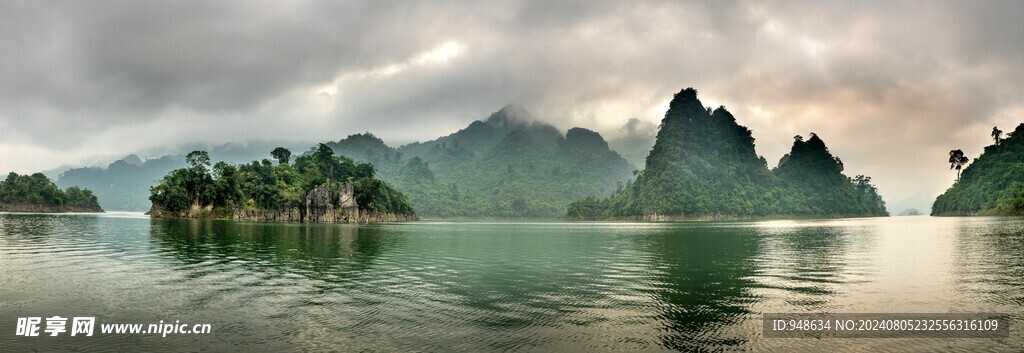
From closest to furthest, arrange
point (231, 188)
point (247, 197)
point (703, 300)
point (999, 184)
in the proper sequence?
point (703, 300)
point (231, 188)
point (247, 197)
point (999, 184)

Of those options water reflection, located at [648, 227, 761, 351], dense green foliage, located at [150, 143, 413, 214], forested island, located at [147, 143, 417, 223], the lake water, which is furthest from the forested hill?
dense green foliage, located at [150, 143, 413, 214]

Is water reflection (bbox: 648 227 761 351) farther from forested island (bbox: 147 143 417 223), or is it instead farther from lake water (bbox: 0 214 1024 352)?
forested island (bbox: 147 143 417 223)

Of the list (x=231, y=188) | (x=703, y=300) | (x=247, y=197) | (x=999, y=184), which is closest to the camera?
(x=703, y=300)

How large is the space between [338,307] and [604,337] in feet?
34.5

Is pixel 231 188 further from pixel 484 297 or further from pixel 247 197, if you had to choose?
pixel 484 297

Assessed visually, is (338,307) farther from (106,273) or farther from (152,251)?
(152,251)

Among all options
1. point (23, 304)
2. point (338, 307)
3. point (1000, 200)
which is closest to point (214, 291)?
point (23, 304)

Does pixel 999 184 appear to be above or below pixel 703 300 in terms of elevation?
above

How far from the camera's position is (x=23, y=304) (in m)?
18.7

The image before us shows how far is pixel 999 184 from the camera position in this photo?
173 metres

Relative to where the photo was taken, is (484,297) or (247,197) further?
(247,197)

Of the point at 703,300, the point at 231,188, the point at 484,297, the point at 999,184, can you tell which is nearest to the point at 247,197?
the point at 231,188

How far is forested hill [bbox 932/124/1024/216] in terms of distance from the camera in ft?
495

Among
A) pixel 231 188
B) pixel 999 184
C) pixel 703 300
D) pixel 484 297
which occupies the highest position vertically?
pixel 231 188
